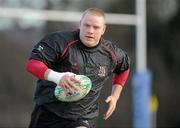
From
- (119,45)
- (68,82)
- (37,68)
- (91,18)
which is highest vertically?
(91,18)

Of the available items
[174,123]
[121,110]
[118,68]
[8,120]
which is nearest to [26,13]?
[8,120]

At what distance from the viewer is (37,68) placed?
20.6 feet

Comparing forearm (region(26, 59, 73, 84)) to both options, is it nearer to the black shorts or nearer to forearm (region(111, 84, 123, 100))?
the black shorts

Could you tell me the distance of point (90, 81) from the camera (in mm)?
6523

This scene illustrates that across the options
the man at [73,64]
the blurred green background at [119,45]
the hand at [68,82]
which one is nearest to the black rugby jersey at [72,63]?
the man at [73,64]

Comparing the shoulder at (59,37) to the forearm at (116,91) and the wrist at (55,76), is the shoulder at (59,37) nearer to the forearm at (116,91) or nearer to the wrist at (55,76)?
the wrist at (55,76)

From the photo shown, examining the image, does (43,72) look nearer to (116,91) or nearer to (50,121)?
(50,121)

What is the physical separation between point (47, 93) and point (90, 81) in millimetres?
426

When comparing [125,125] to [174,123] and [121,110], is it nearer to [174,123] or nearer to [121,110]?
[121,110]

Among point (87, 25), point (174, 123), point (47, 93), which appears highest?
point (87, 25)

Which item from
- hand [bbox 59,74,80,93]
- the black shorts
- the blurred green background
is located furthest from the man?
the blurred green background

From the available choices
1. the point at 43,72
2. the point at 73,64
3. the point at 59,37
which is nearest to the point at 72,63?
the point at 73,64

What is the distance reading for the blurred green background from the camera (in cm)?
1842

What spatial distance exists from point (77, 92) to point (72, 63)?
1.11ft
